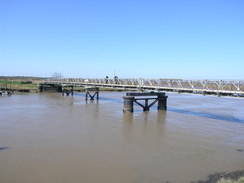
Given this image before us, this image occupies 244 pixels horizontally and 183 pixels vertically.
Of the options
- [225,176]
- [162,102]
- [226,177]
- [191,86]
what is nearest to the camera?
[226,177]

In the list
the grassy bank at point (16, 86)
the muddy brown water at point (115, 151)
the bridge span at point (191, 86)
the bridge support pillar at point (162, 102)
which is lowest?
the muddy brown water at point (115, 151)

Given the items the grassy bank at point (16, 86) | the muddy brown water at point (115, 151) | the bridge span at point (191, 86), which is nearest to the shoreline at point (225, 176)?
the muddy brown water at point (115, 151)

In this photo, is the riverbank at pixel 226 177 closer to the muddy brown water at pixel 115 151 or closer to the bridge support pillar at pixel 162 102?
the muddy brown water at pixel 115 151

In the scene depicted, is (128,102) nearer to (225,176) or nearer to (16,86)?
(225,176)

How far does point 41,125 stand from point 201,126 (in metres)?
12.0

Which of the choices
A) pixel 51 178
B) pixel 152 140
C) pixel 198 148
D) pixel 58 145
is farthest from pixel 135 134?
pixel 51 178

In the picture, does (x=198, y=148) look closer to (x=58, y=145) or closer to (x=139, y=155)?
(x=139, y=155)

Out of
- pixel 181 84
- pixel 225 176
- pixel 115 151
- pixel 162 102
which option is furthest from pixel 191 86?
pixel 225 176

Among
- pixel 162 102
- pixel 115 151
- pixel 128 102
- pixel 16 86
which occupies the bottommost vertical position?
pixel 115 151

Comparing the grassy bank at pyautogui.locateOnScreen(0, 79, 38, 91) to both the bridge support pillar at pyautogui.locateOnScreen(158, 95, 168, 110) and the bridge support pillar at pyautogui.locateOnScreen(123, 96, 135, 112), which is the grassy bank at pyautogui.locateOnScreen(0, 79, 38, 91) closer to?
the bridge support pillar at pyautogui.locateOnScreen(123, 96, 135, 112)

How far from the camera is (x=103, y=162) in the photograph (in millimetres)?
10359

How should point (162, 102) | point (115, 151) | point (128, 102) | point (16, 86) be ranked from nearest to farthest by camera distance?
1. point (115, 151)
2. point (128, 102)
3. point (162, 102)
4. point (16, 86)

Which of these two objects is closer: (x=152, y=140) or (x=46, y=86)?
(x=152, y=140)

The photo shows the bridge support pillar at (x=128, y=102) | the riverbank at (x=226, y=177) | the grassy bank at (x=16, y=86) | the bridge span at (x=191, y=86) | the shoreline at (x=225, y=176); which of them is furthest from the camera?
the grassy bank at (x=16, y=86)
